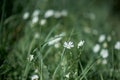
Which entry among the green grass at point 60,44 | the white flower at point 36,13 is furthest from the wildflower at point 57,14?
the white flower at point 36,13

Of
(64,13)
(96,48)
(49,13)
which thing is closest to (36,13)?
(49,13)

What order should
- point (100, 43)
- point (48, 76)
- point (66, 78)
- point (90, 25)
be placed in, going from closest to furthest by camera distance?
point (66, 78), point (48, 76), point (100, 43), point (90, 25)

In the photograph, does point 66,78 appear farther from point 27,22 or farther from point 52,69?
point 27,22

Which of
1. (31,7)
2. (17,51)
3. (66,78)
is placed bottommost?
(66,78)

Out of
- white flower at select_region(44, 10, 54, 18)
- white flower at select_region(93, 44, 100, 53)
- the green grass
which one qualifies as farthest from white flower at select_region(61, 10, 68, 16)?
white flower at select_region(93, 44, 100, 53)

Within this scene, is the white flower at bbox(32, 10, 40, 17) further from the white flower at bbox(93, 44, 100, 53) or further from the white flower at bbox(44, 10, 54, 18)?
the white flower at bbox(93, 44, 100, 53)

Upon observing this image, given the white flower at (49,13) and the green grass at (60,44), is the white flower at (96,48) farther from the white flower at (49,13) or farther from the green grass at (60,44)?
the white flower at (49,13)

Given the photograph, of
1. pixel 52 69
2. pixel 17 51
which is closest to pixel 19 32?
pixel 17 51

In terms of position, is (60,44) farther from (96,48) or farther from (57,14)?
(57,14)
